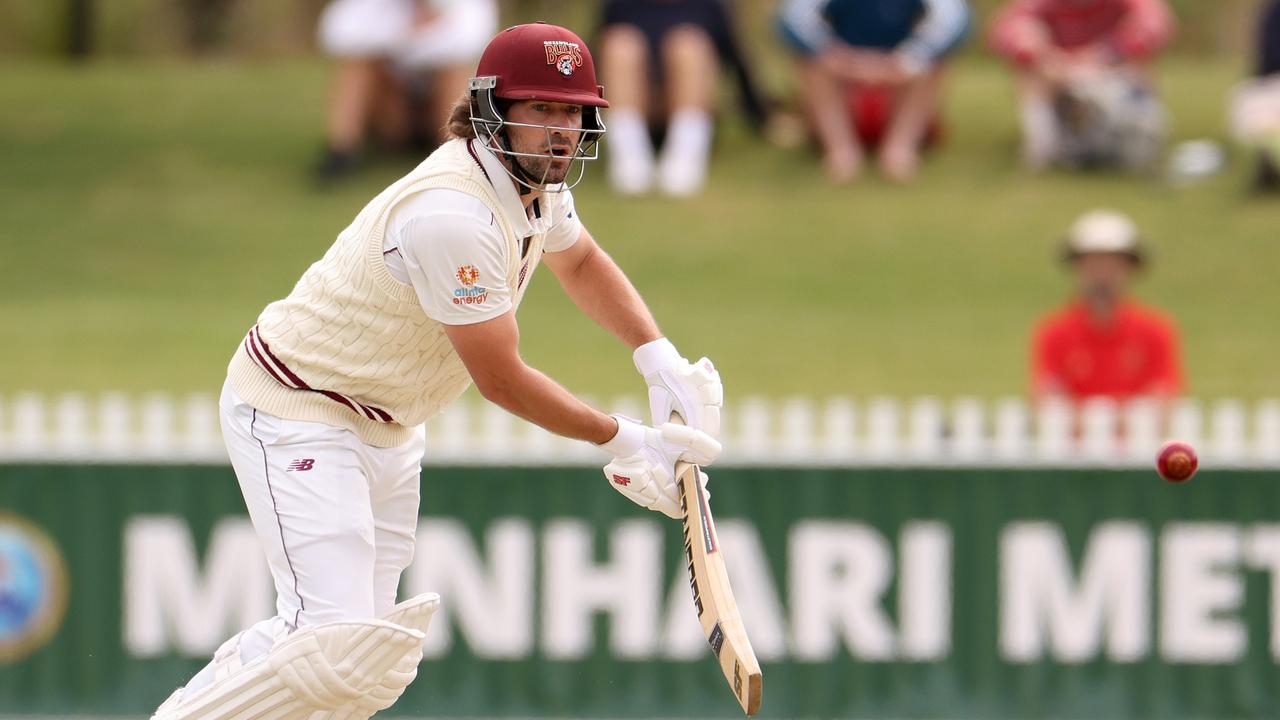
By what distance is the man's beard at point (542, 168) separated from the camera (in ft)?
13.2

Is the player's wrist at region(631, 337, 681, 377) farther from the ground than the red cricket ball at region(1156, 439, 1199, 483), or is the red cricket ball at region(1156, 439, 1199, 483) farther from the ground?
the player's wrist at region(631, 337, 681, 377)

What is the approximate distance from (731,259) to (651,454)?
22.7 feet

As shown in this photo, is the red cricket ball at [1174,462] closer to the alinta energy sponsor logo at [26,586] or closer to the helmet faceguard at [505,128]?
the helmet faceguard at [505,128]

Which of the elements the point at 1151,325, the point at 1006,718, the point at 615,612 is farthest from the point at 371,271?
the point at 1151,325

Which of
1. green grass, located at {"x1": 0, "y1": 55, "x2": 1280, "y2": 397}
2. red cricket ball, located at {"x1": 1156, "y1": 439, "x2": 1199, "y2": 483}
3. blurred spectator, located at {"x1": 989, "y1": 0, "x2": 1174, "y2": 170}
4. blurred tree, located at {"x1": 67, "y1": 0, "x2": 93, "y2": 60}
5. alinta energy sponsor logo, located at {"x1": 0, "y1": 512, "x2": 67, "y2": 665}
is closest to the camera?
red cricket ball, located at {"x1": 1156, "y1": 439, "x2": 1199, "y2": 483}

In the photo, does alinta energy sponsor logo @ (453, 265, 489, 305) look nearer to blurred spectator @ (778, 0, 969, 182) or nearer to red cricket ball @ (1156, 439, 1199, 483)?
red cricket ball @ (1156, 439, 1199, 483)

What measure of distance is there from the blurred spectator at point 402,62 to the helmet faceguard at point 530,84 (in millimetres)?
6768

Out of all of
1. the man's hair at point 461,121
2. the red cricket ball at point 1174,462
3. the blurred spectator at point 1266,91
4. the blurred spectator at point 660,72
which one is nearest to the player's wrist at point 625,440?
the man's hair at point 461,121

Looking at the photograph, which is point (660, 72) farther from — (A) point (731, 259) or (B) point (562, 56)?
(B) point (562, 56)

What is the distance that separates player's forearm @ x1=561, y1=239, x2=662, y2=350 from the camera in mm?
4477

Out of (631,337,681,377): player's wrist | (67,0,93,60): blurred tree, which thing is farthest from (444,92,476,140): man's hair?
(67,0,93,60): blurred tree

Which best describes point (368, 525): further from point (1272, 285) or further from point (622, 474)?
point (1272, 285)

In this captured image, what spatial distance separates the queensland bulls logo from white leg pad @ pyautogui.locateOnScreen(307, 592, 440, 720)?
112cm

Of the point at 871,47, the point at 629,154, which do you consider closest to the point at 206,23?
the point at 629,154
